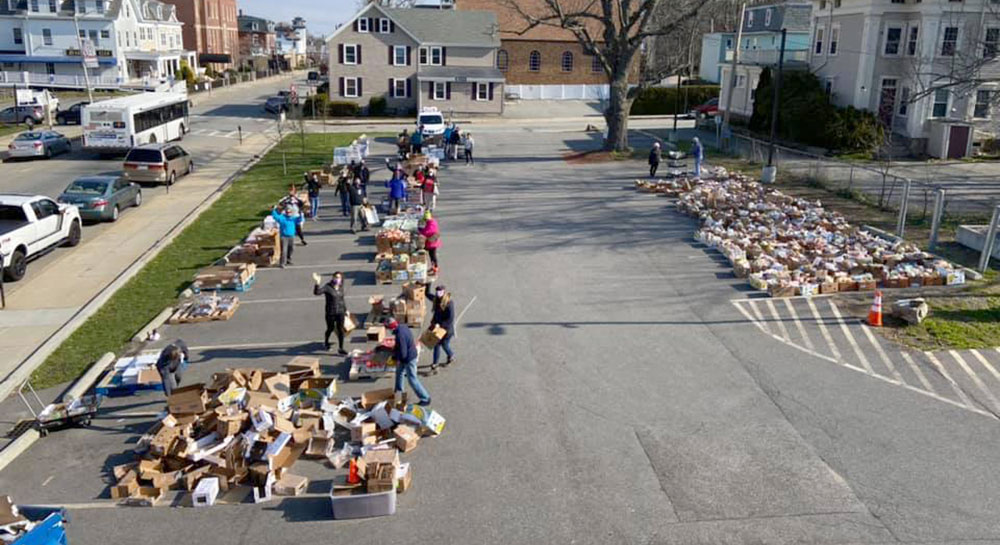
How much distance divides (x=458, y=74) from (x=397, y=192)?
121ft

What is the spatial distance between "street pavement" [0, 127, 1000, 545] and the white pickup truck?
6.00 metres

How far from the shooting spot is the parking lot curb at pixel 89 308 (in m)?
14.1

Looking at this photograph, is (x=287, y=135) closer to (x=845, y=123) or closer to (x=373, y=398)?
(x=845, y=123)

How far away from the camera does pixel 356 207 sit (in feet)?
78.6

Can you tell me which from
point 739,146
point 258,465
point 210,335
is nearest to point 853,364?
point 258,465

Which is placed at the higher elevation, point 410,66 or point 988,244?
point 410,66

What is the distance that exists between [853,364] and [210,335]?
11927 millimetres

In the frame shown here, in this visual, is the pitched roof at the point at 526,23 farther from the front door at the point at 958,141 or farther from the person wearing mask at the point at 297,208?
the person wearing mask at the point at 297,208

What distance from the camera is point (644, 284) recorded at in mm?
18688

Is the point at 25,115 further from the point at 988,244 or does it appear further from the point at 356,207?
the point at 988,244

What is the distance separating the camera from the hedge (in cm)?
6419

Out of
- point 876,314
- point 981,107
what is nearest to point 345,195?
point 876,314

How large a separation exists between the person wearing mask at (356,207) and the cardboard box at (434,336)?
10.9 m

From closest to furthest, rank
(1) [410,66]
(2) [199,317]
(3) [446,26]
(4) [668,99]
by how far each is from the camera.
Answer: (2) [199,317] → (1) [410,66] → (3) [446,26] → (4) [668,99]
